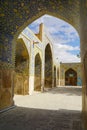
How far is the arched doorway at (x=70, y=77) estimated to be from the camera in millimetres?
28703

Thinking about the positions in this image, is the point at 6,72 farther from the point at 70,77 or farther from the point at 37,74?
the point at 70,77

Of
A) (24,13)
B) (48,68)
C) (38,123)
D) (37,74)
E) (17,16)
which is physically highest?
(24,13)

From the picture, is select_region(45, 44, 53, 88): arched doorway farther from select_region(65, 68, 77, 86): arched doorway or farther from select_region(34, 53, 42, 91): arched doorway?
select_region(65, 68, 77, 86): arched doorway

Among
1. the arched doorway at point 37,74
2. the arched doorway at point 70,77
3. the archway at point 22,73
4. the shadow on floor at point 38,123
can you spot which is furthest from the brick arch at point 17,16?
the arched doorway at point 70,77

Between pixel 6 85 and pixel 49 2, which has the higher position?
pixel 49 2

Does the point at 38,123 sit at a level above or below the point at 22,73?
below

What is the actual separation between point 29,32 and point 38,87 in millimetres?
4901

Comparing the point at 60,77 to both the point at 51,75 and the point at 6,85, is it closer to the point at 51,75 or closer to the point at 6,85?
the point at 51,75

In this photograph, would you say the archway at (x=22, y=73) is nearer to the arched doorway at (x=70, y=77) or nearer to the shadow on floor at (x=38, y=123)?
the shadow on floor at (x=38, y=123)

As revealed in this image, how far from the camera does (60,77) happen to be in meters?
27.8

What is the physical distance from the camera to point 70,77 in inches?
1145

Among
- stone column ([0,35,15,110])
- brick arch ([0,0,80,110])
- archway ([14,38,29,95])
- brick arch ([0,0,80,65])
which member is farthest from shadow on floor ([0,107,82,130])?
archway ([14,38,29,95])

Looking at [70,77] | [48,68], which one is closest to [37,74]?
[48,68]

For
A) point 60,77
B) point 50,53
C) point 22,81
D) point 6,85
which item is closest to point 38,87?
A: point 22,81
